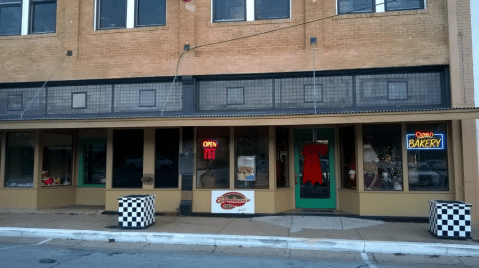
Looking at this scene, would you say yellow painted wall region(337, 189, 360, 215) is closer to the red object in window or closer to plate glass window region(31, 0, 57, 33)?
the red object in window

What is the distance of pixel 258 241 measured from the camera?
818 cm

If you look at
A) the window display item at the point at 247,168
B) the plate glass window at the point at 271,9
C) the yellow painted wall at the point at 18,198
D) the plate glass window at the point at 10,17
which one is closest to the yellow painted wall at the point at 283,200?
the window display item at the point at 247,168

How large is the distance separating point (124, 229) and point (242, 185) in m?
3.38

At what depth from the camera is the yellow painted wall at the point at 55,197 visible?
1217 cm

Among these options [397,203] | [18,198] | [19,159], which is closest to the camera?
[397,203]

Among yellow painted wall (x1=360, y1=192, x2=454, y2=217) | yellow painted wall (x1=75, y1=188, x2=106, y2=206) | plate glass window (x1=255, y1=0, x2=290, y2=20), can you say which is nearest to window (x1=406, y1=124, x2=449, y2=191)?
yellow painted wall (x1=360, y1=192, x2=454, y2=217)

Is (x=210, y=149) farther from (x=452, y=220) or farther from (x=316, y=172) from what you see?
(x=452, y=220)

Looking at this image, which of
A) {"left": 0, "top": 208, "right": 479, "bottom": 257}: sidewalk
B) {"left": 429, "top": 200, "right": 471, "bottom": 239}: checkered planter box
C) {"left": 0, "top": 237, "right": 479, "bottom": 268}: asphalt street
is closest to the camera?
{"left": 0, "top": 237, "right": 479, "bottom": 268}: asphalt street

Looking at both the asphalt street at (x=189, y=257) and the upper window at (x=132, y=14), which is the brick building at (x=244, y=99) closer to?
the upper window at (x=132, y=14)

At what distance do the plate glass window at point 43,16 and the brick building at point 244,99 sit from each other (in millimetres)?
45

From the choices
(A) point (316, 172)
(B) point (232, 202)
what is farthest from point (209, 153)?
(A) point (316, 172)

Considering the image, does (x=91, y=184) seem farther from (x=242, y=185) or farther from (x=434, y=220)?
(x=434, y=220)

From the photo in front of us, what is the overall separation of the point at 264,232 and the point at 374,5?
6705 millimetres

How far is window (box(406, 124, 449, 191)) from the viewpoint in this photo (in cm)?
998
